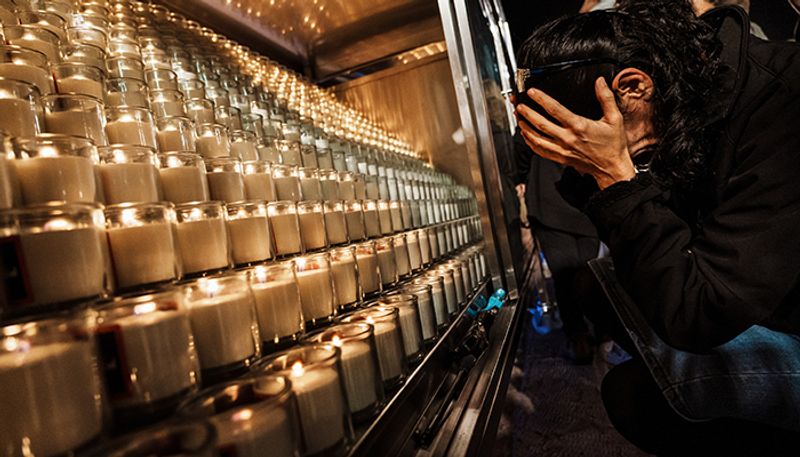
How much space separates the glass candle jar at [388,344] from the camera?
820 mm

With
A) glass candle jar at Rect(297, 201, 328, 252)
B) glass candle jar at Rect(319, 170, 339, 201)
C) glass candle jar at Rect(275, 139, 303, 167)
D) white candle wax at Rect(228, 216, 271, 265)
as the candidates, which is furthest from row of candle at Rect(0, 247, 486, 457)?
glass candle jar at Rect(275, 139, 303, 167)

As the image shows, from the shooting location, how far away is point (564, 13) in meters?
3.90

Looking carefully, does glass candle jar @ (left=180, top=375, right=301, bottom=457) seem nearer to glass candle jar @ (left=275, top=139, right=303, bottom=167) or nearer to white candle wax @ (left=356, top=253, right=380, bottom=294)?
white candle wax @ (left=356, top=253, right=380, bottom=294)

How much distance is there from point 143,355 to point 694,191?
49.8 inches

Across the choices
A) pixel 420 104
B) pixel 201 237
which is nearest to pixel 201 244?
pixel 201 237

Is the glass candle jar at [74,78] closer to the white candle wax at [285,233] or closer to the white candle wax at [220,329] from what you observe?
the white candle wax at [285,233]

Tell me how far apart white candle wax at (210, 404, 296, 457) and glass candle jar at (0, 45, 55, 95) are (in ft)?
2.26

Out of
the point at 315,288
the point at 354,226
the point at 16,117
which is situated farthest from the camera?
the point at 354,226

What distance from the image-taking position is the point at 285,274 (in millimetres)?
729

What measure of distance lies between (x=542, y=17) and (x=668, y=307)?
16.6 ft

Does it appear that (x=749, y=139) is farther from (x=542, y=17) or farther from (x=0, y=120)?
(x=542, y=17)

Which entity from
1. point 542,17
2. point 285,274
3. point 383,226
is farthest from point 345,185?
point 542,17

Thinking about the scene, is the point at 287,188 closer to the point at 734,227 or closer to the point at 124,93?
the point at 124,93

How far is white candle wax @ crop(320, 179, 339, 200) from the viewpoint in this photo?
4.42 ft
